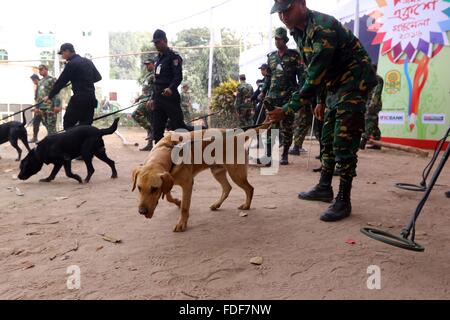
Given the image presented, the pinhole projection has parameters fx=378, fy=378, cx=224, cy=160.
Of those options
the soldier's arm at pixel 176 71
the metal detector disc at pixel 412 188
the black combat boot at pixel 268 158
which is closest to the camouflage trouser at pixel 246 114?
the black combat boot at pixel 268 158

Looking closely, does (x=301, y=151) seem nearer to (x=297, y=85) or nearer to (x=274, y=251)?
(x=297, y=85)

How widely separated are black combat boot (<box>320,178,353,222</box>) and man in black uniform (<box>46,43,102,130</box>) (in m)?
4.89

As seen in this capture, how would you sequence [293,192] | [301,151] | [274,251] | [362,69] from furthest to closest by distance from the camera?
[301,151], [293,192], [362,69], [274,251]

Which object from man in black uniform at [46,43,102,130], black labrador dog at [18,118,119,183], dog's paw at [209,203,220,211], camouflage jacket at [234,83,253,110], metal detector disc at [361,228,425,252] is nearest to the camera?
metal detector disc at [361,228,425,252]

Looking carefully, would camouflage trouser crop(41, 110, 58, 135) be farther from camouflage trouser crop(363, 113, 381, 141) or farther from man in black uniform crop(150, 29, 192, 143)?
camouflage trouser crop(363, 113, 381, 141)

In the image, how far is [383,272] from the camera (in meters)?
2.42

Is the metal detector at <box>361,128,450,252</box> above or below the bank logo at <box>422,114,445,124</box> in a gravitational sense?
below

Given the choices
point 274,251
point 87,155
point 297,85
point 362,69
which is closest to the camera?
point 274,251

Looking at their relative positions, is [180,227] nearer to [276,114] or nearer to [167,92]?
[276,114]

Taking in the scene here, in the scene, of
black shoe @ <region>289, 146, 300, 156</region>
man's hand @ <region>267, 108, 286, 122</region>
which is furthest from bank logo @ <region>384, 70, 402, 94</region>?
man's hand @ <region>267, 108, 286, 122</region>

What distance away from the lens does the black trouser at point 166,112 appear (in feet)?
21.6

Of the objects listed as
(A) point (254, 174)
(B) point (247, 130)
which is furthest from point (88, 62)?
(B) point (247, 130)

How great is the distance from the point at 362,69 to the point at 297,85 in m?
3.09

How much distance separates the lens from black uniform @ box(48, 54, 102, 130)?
6.45m
